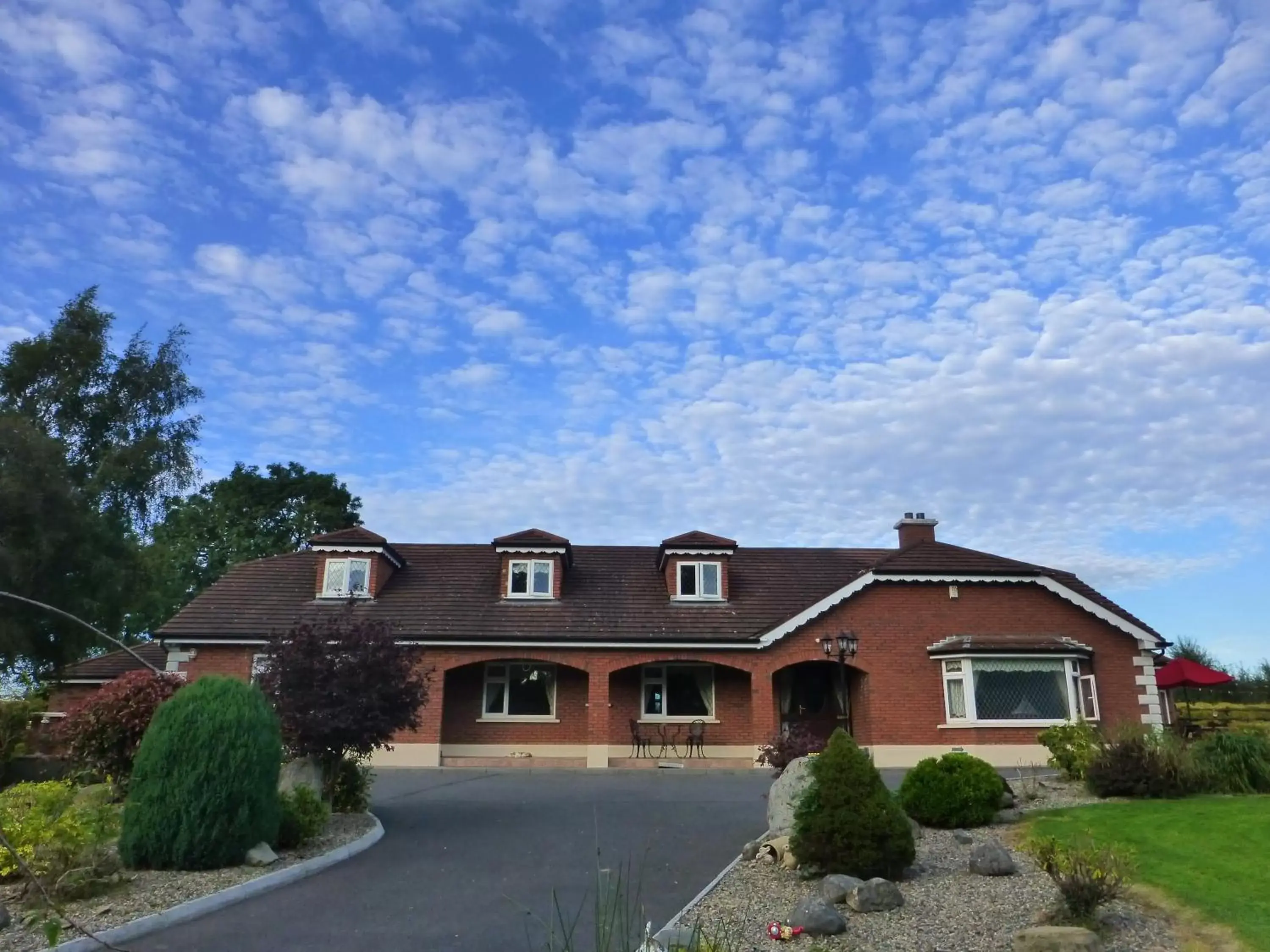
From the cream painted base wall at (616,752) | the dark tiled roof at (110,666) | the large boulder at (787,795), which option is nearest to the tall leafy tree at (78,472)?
the dark tiled roof at (110,666)

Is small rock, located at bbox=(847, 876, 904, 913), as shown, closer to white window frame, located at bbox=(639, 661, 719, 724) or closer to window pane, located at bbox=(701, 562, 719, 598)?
white window frame, located at bbox=(639, 661, 719, 724)

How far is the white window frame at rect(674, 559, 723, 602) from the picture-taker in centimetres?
2648

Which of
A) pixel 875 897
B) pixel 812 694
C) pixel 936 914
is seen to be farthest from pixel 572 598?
pixel 936 914

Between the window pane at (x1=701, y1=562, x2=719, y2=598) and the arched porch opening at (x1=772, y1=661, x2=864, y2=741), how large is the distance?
293 centimetres

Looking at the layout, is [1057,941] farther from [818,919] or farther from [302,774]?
[302,774]

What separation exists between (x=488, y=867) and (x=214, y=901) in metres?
3.18

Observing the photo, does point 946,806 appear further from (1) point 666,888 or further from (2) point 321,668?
(2) point 321,668

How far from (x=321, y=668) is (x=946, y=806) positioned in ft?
29.4

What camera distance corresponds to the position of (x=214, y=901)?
9016mm

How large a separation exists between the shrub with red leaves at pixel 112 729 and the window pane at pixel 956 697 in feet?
59.5

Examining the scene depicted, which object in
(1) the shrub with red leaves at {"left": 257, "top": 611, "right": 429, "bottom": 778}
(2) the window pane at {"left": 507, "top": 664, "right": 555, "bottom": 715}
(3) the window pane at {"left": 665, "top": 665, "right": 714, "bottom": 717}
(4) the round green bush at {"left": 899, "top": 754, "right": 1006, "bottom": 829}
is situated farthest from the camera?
(3) the window pane at {"left": 665, "top": 665, "right": 714, "bottom": 717}

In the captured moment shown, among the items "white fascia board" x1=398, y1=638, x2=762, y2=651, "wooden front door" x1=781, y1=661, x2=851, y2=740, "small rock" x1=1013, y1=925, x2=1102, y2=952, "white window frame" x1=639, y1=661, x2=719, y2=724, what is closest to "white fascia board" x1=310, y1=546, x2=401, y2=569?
"white fascia board" x1=398, y1=638, x2=762, y2=651

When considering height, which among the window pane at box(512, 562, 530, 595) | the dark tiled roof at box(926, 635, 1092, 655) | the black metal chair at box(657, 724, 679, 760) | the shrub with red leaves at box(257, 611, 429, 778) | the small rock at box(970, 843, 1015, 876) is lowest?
the small rock at box(970, 843, 1015, 876)

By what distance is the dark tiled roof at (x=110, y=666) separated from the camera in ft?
88.9
